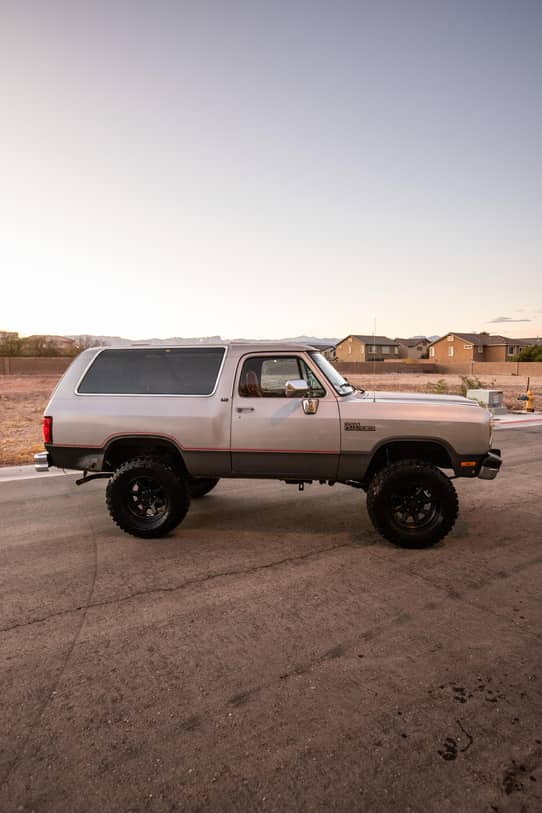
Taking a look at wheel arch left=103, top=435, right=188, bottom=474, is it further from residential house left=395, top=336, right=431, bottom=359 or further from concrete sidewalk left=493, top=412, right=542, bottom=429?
residential house left=395, top=336, right=431, bottom=359

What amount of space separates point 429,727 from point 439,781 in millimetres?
337

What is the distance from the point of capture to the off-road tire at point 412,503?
5.13 metres

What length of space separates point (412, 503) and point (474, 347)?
89.6 meters

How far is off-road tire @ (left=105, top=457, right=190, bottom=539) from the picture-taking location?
5.41 metres

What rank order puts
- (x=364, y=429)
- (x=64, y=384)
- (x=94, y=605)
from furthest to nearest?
(x=64, y=384) → (x=364, y=429) → (x=94, y=605)

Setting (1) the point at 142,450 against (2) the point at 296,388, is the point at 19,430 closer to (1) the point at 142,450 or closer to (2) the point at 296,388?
(1) the point at 142,450

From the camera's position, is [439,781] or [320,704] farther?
[320,704]

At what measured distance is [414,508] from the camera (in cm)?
530

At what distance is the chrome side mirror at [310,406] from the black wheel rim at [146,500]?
1766 millimetres

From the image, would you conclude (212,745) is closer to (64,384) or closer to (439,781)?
(439,781)

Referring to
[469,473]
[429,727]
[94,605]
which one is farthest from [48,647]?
[469,473]

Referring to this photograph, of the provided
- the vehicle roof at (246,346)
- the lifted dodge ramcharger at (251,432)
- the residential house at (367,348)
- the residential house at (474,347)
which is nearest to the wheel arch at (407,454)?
the lifted dodge ramcharger at (251,432)

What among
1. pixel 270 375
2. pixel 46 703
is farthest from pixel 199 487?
pixel 46 703

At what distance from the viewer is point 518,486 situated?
788cm
